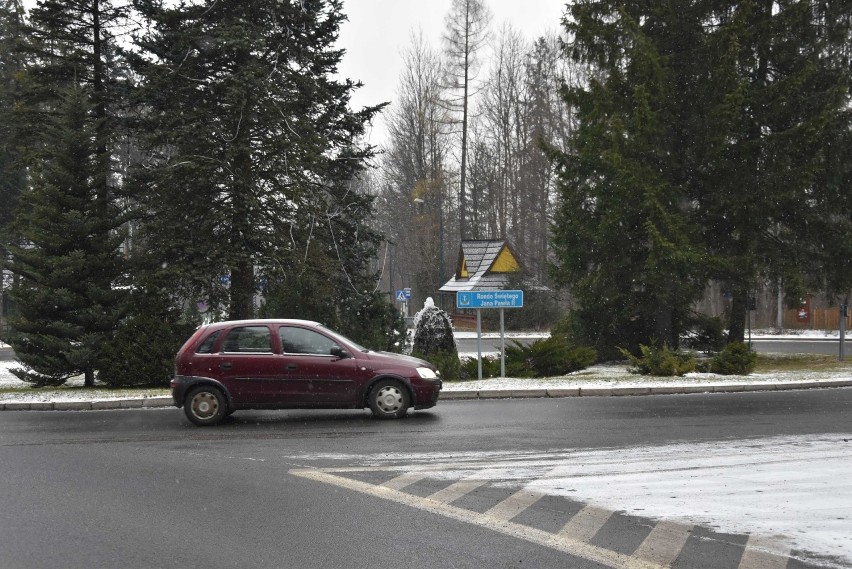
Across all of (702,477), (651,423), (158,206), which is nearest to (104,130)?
(158,206)

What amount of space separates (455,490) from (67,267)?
14.9m

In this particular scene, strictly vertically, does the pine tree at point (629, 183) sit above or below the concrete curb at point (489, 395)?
above

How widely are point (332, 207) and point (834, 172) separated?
587 inches

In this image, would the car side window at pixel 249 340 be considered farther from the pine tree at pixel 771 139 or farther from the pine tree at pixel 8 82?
the pine tree at pixel 8 82

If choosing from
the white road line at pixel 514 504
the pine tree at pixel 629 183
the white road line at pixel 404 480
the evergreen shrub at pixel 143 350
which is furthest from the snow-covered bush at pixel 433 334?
the white road line at pixel 514 504

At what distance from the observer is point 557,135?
49.3 metres

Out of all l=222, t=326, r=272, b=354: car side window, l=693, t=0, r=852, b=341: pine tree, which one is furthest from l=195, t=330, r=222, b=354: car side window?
l=693, t=0, r=852, b=341: pine tree

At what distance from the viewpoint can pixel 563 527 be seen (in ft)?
21.6

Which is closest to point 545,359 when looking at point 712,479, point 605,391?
point 605,391

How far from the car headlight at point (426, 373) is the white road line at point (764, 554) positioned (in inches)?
301

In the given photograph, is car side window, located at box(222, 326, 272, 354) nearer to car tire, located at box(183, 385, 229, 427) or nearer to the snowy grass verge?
car tire, located at box(183, 385, 229, 427)

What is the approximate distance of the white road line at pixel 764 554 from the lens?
556 cm

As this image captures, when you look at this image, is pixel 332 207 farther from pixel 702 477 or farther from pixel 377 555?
pixel 377 555

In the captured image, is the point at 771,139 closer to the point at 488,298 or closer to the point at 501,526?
the point at 488,298
